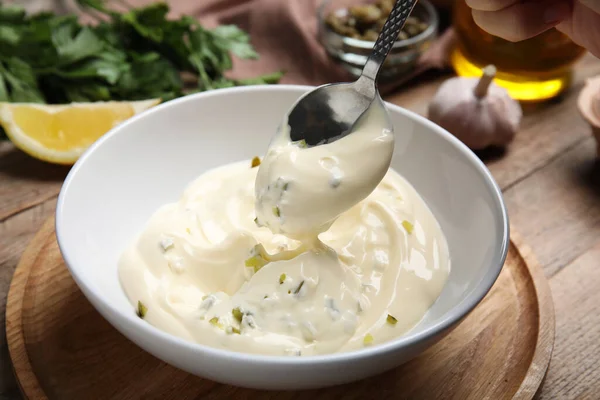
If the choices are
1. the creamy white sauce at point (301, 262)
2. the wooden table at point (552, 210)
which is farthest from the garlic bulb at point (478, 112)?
the creamy white sauce at point (301, 262)

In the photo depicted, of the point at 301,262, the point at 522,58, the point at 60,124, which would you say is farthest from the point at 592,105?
the point at 60,124

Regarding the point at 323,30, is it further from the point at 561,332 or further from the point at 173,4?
the point at 561,332

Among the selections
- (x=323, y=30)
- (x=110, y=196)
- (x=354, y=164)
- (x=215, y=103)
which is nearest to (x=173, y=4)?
(x=323, y=30)

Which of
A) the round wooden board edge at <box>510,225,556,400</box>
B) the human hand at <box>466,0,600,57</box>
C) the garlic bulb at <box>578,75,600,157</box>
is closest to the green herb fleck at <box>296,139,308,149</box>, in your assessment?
the human hand at <box>466,0,600,57</box>

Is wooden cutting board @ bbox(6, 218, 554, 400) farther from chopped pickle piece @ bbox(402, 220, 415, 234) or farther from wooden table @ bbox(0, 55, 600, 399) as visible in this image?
chopped pickle piece @ bbox(402, 220, 415, 234)

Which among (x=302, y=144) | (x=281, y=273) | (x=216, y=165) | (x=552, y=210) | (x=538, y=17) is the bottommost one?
(x=552, y=210)

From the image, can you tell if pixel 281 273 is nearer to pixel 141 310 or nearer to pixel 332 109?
pixel 141 310
